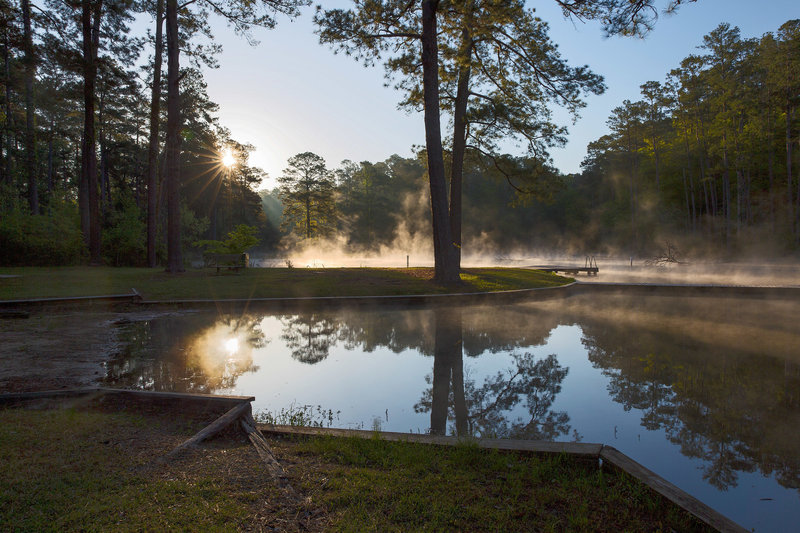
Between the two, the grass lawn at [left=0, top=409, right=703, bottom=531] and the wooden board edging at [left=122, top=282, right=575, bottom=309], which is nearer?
the grass lawn at [left=0, top=409, right=703, bottom=531]

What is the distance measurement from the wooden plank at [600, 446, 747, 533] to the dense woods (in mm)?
7811

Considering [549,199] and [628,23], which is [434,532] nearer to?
[628,23]

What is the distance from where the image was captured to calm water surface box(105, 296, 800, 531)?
325cm

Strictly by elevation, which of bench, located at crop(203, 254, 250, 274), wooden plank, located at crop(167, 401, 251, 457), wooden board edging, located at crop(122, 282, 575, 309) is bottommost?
wooden plank, located at crop(167, 401, 251, 457)

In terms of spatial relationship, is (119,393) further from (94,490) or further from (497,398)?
(497,398)

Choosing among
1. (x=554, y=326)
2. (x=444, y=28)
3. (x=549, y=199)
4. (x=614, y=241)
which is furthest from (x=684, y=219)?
(x=554, y=326)

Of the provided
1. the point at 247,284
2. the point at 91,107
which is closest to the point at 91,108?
the point at 91,107

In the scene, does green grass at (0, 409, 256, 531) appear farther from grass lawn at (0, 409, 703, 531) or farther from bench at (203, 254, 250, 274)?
bench at (203, 254, 250, 274)

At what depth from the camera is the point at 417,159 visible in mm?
Result: 33438

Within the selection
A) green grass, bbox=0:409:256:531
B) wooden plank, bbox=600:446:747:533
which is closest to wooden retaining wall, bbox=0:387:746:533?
wooden plank, bbox=600:446:747:533

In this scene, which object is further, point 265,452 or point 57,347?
point 57,347

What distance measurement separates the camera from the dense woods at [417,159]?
631 inches

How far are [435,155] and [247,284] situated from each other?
681 cm

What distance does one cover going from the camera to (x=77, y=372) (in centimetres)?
502
